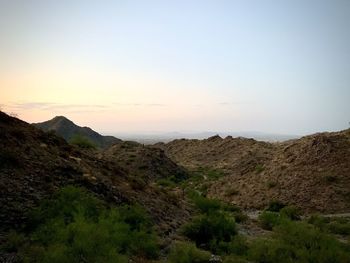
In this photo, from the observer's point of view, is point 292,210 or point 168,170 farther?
point 168,170

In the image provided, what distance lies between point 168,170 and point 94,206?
29421 millimetres

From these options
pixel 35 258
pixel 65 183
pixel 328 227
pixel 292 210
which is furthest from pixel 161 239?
pixel 292 210

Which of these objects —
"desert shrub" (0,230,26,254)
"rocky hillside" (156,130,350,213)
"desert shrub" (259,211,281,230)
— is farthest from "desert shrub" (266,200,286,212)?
"desert shrub" (0,230,26,254)

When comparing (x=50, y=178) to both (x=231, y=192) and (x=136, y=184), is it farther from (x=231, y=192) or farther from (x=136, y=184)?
(x=231, y=192)

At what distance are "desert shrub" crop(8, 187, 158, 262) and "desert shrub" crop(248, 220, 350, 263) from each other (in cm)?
313

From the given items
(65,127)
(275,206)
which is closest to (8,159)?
(275,206)

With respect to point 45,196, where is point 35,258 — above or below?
below

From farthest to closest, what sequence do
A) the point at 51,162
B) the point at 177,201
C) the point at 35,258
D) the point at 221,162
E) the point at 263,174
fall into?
the point at 221,162, the point at 263,174, the point at 177,201, the point at 51,162, the point at 35,258

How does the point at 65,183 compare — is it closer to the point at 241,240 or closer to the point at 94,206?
the point at 94,206

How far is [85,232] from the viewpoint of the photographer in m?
10.4

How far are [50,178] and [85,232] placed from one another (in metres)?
4.05

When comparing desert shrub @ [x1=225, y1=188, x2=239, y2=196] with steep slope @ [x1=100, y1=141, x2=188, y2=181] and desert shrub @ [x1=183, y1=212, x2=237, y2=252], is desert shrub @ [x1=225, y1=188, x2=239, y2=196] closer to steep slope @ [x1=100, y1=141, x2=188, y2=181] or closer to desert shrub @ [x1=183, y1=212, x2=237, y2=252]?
steep slope @ [x1=100, y1=141, x2=188, y2=181]

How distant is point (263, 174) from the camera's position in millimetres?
31047

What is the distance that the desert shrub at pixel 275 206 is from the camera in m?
24.6
